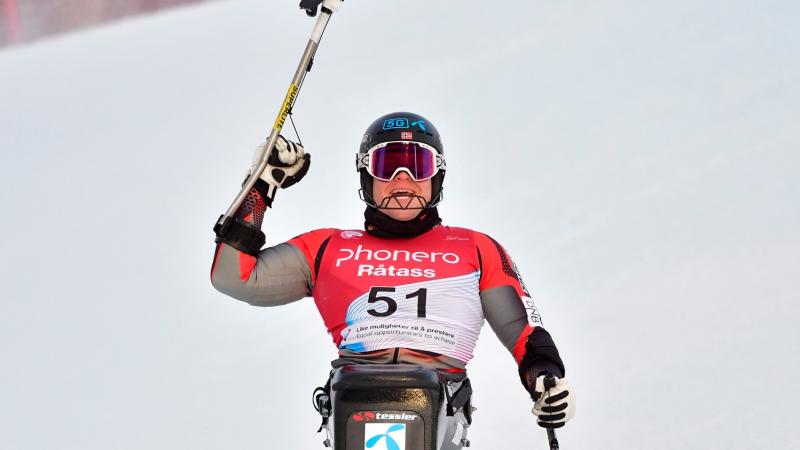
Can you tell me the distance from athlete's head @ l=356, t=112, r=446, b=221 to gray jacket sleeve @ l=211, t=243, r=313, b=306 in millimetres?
387

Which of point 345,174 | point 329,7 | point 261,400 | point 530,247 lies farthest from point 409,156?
point 345,174

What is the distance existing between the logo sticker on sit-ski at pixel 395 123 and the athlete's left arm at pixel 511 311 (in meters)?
0.52

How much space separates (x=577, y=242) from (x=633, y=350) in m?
1.10

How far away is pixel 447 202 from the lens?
7449mm

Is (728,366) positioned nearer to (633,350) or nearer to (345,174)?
(633,350)

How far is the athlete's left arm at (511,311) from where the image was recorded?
14.0 feet

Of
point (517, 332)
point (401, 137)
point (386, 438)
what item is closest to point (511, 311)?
point (517, 332)

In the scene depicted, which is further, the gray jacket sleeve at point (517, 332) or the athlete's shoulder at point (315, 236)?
the athlete's shoulder at point (315, 236)

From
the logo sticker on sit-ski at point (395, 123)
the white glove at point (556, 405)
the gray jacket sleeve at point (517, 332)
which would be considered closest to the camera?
the white glove at point (556, 405)

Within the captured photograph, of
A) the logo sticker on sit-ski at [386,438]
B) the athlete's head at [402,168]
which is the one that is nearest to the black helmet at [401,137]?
the athlete's head at [402,168]

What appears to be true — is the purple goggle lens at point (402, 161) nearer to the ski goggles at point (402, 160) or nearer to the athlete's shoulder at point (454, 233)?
the ski goggles at point (402, 160)

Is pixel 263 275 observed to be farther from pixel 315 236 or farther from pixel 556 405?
pixel 556 405

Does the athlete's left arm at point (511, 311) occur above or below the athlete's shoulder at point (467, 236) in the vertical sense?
below

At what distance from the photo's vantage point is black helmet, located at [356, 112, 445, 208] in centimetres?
476
